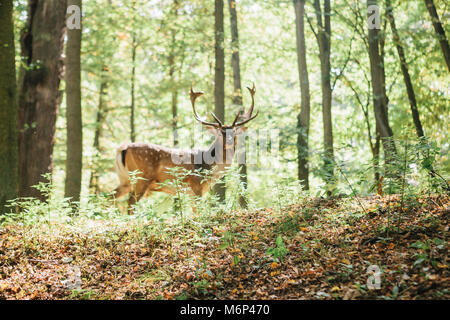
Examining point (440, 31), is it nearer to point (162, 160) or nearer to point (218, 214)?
point (218, 214)

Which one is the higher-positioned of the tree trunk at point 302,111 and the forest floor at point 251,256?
the tree trunk at point 302,111

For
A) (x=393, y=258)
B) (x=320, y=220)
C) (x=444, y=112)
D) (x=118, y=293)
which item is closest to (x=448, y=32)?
(x=444, y=112)

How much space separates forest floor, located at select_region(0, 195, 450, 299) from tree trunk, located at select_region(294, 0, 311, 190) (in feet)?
17.1

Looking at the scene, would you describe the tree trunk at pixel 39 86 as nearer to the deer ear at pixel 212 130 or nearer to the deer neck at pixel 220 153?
the deer ear at pixel 212 130

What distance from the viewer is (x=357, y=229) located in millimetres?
4844

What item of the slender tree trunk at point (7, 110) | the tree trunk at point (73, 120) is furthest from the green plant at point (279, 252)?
the tree trunk at point (73, 120)

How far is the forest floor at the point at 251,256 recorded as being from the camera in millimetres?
3822

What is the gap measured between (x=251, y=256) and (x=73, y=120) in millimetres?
5255

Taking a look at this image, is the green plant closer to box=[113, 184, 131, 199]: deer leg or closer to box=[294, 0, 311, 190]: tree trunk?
box=[113, 184, 131, 199]: deer leg

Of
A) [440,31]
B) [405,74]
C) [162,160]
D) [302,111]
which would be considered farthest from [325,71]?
[162,160]

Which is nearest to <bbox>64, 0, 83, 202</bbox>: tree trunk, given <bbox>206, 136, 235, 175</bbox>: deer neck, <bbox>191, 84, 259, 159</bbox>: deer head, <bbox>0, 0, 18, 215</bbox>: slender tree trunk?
<bbox>0, 0, 18, 215</bbox>: slender tree trunk

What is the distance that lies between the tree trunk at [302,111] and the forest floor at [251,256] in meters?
5.22

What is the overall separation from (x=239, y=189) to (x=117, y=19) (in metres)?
12.2

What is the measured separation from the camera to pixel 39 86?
8.71m
